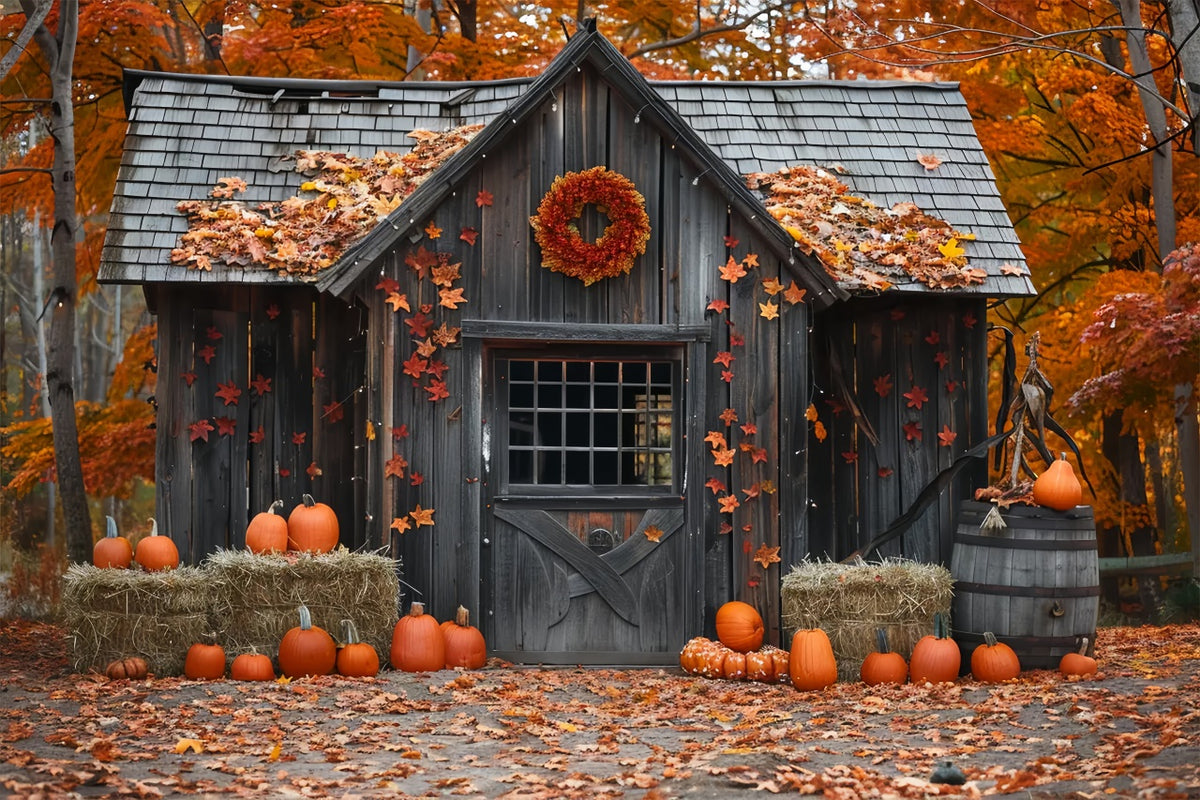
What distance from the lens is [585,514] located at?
9.95 m

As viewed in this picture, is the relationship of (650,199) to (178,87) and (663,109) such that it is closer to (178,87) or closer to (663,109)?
(663,109)

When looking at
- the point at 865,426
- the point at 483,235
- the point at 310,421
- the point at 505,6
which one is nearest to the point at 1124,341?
the point at 865,426

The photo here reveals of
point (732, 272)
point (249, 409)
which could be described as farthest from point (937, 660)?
point (249, 409)

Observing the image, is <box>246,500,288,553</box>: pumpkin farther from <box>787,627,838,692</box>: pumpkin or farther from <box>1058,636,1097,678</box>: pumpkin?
<box>1058,636,1097,678</box>: pumpkin

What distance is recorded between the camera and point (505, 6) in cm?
1898

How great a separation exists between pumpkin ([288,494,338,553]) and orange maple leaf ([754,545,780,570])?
3131 millimetres

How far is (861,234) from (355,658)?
5.05m

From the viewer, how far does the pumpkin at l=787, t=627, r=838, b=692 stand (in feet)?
29.6

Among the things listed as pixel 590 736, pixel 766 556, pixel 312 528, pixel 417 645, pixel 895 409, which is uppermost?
pixel 895 409

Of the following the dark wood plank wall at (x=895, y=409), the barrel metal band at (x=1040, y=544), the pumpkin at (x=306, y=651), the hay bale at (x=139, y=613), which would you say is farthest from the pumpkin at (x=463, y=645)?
the barrel metal band at (x=1040, y=544)

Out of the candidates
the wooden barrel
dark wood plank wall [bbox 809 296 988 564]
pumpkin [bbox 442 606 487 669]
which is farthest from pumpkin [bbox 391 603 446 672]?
the wooden barrel

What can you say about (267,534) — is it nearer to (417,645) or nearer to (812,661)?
(417,645)

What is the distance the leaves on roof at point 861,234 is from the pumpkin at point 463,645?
368 cm

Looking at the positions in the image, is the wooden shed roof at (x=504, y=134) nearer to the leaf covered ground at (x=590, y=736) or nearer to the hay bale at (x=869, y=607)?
the hay bale at (x=869, y=607)
